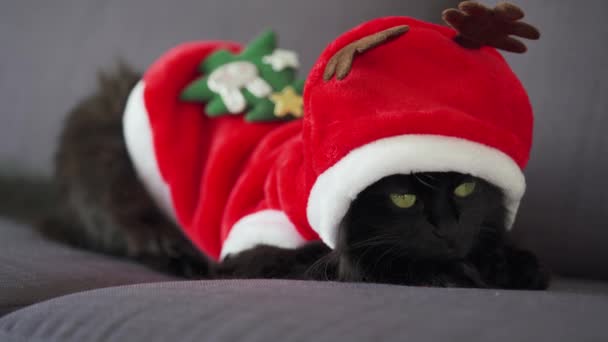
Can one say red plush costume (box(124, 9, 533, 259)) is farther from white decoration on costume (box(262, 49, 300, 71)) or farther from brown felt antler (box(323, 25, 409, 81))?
white decoration on costume (box(262, 49, 300, 71))

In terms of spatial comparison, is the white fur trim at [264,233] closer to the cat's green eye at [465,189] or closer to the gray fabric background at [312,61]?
the cat's green eye at [465,189]

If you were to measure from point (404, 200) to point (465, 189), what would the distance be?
94mm

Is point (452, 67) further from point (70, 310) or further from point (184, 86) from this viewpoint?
point (184, 86)

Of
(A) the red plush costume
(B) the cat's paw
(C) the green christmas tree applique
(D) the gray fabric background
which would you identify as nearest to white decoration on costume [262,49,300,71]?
(C) the green christmas tree applique

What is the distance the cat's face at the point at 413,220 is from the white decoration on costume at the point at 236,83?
1.67ft

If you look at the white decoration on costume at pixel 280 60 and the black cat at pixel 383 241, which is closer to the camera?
the black cat at pixel 383 241

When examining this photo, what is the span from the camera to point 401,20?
3.10 feet

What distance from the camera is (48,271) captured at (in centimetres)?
103

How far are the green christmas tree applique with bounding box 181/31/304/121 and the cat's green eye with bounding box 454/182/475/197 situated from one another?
49cm

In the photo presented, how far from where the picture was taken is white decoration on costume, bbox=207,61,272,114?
1.31m

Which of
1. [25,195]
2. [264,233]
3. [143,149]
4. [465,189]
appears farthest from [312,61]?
[25,195]

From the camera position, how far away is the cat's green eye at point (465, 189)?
87 centimetres

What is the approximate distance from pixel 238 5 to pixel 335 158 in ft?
3.01

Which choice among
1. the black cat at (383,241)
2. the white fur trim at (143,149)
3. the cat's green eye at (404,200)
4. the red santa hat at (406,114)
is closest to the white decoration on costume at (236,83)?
the white fur trim at (143,149)
